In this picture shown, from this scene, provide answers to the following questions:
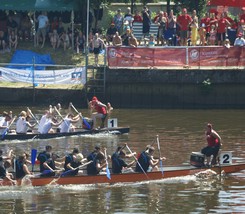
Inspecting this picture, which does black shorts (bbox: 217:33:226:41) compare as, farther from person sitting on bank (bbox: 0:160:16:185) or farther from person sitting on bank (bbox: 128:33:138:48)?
person sitting on bank (bbox: 0:160:16:185)

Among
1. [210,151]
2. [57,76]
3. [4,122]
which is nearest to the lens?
[210,151]

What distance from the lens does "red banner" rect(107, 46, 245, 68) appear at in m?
48.6

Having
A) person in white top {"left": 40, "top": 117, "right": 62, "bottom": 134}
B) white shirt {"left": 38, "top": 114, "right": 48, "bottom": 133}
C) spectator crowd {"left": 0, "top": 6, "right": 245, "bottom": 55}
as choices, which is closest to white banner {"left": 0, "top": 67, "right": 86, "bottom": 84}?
spectator crowd {"left": 0, "top": 6, "right": 245, "bottom": 55}

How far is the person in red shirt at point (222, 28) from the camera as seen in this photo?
49.8 meters

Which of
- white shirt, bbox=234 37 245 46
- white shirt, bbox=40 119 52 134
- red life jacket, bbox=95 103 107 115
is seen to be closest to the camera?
white shirt, bbox=40 119 52 134

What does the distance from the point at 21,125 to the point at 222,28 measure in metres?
13.5

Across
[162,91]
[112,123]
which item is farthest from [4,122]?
[162,91]

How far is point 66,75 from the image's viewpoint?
1961 inches

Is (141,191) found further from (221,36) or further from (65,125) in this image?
(221,36)

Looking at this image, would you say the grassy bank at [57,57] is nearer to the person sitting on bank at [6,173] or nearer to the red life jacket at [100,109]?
the red life jacket at [100,109]

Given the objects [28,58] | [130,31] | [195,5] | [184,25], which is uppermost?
[195,5]

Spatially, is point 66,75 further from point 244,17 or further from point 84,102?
point 244,17

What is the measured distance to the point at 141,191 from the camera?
105ft

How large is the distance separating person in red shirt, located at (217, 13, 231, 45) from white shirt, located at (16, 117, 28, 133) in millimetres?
13290
